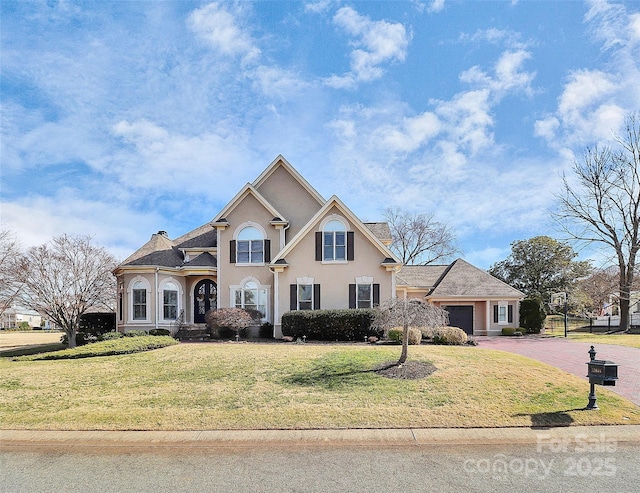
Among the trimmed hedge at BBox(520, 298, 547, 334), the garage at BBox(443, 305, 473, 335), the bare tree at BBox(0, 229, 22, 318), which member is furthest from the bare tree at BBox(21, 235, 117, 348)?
the trimmed hedge at BBox(520, 298, 547, 334)

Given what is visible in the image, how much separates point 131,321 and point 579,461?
71.0ft

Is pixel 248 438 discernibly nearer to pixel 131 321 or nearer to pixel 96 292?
pixel 131 321

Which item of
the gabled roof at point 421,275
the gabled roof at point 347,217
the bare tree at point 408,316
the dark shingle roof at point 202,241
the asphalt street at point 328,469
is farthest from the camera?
the gabled roof at point 421,275

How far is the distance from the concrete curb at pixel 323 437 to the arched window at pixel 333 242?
1473 cm

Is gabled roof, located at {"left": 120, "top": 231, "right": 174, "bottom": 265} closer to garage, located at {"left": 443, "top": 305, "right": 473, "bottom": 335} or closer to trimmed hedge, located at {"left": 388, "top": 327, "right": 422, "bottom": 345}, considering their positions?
trimmed hedge, located at {"left": 388, "top": 327, "right": 422, "bottom": 345}

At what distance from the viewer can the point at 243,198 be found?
78.7 ft

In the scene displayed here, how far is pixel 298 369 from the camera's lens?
39.0ft

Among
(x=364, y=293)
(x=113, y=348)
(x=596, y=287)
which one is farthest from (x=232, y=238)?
(x=596, y=287)

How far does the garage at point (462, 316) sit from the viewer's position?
94.6 feet

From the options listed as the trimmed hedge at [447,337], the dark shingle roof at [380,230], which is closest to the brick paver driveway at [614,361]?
the trimmed hedge at [447,337]

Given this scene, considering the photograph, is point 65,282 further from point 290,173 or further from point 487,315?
point 487,315

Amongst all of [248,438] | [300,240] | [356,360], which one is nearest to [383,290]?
[300,240]

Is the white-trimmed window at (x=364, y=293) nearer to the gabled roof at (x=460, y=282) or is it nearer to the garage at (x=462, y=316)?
the gabled roof at (x=460, y=282)

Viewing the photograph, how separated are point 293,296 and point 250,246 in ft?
12.8
